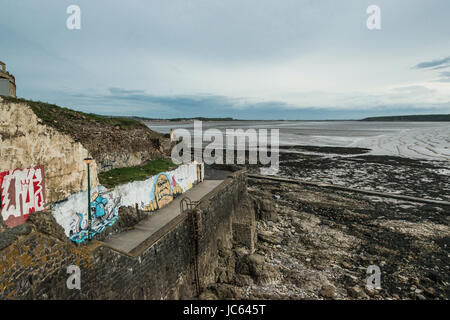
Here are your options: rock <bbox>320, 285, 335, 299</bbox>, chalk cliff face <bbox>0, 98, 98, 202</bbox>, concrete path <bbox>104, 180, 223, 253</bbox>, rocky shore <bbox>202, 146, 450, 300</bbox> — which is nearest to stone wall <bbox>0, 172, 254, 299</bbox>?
concrete path <bbox>104, 180, 223, 253</bbox>

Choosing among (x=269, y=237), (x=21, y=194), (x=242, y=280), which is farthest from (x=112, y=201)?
(x=269, y=237)

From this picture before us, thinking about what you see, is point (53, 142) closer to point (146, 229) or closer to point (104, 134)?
point (104, 134)

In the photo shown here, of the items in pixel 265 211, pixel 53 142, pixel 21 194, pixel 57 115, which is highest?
pixel 57 115

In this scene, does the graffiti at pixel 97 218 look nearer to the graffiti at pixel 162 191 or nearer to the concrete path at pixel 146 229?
the concrete path at pixel 146 229

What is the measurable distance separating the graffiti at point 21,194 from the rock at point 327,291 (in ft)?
41.3

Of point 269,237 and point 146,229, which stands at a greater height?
point 146,229

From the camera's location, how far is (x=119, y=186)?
12.0 metres

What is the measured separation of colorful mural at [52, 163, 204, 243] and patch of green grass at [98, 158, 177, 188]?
0.42 metres

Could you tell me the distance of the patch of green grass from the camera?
12.4 meters

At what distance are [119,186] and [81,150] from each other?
8.11 ft

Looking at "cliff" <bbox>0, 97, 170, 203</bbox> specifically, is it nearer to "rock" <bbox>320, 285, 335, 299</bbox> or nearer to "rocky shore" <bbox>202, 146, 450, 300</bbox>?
"rocky shore" <bbox>202, 146, 450, 300</bbox>

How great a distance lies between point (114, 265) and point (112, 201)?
424cm

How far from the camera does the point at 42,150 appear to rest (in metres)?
8.79
